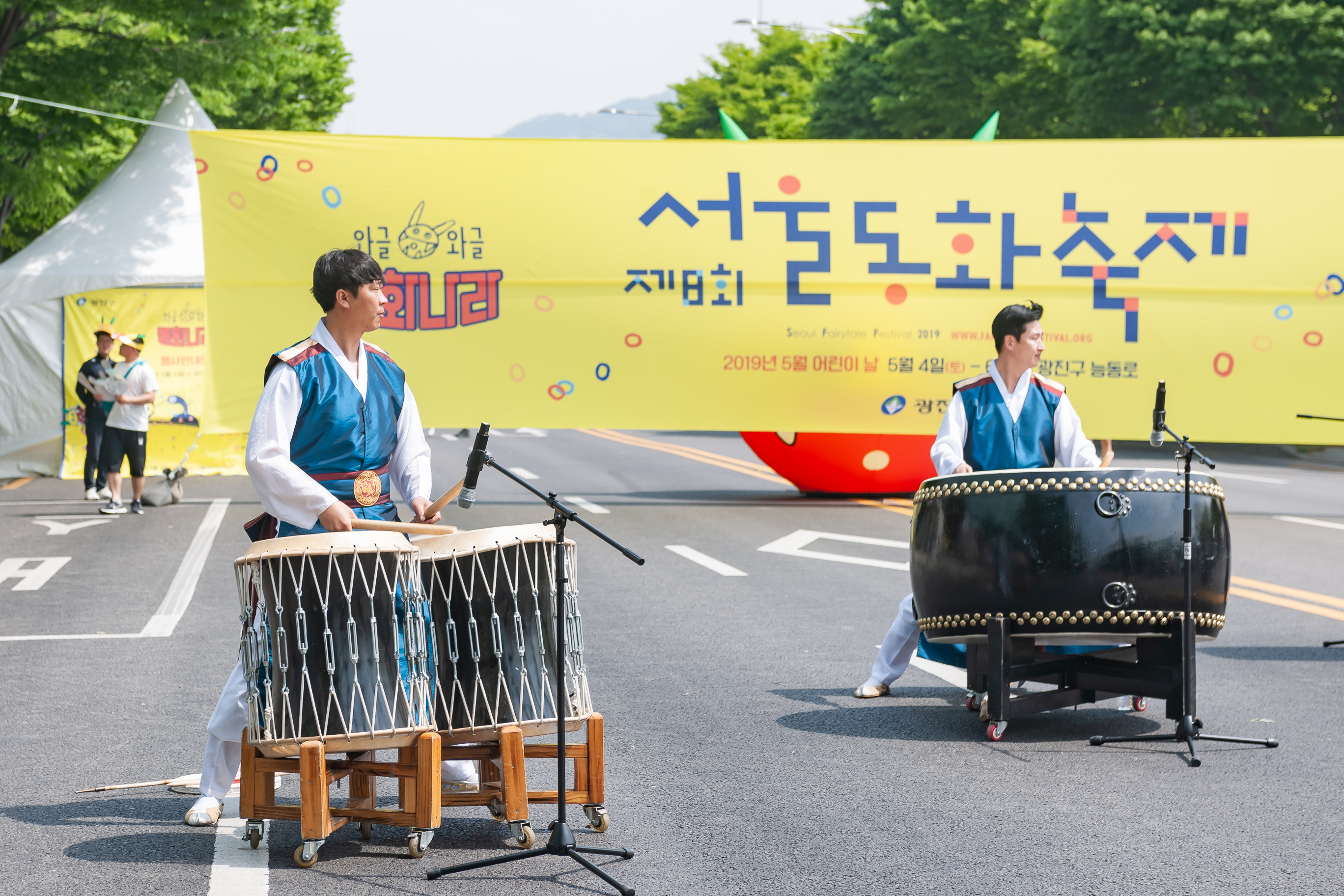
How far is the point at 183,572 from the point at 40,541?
2.82 m

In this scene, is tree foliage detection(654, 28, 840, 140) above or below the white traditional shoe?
above

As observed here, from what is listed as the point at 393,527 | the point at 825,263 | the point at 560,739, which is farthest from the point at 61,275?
the point at 560,739

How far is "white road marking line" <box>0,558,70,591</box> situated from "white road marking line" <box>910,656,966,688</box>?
6433mm

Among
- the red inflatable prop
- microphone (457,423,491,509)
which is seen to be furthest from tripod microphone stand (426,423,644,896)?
the red inflatable prop

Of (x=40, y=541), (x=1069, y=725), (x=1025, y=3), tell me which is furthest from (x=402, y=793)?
(x=1025, y=3)

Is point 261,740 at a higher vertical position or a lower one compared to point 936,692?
higher

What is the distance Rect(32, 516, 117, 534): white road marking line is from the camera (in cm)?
1468

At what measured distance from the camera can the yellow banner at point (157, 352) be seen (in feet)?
65.9

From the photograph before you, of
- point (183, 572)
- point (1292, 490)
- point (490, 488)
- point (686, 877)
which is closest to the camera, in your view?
point (686, 877)

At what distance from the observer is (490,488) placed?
1864 cm

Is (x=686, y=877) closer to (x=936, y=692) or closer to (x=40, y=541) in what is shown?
(x=936, y=692)

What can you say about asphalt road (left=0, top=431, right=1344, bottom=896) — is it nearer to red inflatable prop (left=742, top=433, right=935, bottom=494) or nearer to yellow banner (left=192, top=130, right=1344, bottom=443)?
yellow banner (left=192, top=130, right=1344, bottom=443)

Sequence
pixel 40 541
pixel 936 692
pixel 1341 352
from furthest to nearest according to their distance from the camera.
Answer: pixel 1341 352 < pixel 40 541 < pixel 936 692

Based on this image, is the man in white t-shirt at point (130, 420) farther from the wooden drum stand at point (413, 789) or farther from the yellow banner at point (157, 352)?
the wooden drum stand at point (413, 789)
